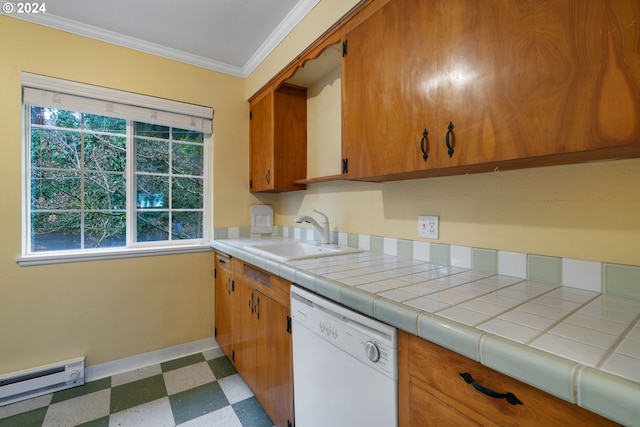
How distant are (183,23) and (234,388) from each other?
2.41 metres

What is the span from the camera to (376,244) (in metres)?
1.62

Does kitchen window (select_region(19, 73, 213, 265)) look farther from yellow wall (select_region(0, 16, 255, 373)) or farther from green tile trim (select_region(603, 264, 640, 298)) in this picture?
green tile trim (select_region(603, 264, 640, 298))

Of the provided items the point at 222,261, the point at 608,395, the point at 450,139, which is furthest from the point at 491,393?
Answer: the point at 222,261

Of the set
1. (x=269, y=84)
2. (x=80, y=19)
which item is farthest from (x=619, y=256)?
(x=80, y=19)

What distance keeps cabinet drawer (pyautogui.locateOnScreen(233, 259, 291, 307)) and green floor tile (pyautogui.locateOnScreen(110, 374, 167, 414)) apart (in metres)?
0.85

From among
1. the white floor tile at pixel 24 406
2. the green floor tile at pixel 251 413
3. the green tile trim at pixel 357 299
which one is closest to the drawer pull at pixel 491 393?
the green tile trim at pixel 357 299

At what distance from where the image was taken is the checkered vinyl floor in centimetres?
155

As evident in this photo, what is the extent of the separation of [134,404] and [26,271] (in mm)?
1074

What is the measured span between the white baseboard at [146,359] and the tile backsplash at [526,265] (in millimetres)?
1645

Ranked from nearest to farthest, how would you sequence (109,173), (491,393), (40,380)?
(491,393)
(40,380)
(109,173)

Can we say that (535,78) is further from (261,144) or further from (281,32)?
(261,144)

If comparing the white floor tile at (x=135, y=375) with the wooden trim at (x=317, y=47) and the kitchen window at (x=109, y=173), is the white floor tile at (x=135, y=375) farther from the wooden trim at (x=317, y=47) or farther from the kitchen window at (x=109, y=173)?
the wooden trim at (x=317, y=47)

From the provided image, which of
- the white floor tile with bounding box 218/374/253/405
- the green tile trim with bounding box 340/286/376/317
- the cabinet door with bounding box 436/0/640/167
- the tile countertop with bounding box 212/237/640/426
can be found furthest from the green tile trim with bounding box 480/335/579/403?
the white floor tile with bounding box 218/374/253/405

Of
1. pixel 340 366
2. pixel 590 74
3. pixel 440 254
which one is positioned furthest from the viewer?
pixel 440 254
